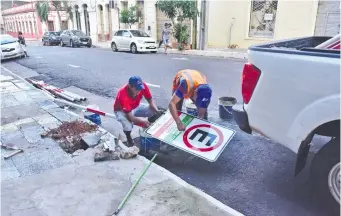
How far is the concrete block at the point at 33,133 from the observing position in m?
4.63

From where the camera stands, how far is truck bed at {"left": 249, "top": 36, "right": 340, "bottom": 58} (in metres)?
2.22

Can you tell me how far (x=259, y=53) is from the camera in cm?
257

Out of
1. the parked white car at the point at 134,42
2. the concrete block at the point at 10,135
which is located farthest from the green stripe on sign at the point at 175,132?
the parked white car at the point at 134,42

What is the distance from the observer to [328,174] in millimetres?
2352

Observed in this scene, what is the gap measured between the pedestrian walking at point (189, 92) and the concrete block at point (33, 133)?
7.66 feet

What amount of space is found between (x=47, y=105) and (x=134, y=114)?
2.85m

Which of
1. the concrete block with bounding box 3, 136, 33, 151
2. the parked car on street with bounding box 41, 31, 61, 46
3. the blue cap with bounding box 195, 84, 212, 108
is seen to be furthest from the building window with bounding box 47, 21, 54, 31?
the blue cap with bounding box 195, 84, 212, 108

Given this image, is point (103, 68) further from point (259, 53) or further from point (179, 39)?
point (259, 53)

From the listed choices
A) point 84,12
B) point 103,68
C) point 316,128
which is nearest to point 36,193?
point 316,128

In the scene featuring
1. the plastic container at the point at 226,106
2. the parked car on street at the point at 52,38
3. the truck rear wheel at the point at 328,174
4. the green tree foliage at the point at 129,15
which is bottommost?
the parked car on street at the point at 52,38

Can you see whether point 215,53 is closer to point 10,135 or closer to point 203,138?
point 10,135

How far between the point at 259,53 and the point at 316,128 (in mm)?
770

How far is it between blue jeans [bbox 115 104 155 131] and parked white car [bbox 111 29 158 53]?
1409 cm

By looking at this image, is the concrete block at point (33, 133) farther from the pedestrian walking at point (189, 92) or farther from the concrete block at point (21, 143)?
the pedestrian walking at point (189, 92)
